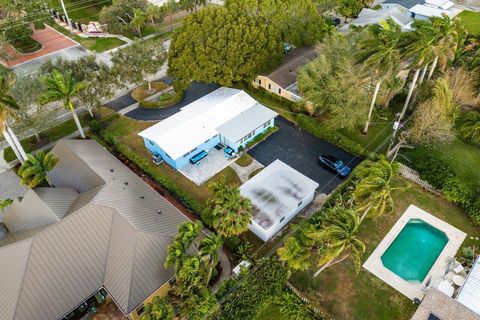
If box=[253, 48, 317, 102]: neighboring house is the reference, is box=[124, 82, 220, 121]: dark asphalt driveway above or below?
below

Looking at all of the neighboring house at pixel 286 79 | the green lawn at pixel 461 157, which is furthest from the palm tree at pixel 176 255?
the green lawn at pixel 461 157

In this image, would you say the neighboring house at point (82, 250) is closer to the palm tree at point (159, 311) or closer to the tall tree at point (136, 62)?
the palm tree at point (159, 311)

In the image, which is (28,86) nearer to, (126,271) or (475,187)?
(126,271)

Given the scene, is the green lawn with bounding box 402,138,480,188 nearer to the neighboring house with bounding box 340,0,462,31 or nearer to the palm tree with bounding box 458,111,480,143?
the palm tree with bounding box 458,111,480,143

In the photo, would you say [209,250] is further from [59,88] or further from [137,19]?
[137,19]

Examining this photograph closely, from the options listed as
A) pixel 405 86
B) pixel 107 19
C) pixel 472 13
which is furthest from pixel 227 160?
pixel 472 13

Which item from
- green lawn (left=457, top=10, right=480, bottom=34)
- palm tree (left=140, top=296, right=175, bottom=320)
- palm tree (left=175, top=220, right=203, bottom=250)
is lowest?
green lawn (left=457, top=10, right=480, bottom=34)

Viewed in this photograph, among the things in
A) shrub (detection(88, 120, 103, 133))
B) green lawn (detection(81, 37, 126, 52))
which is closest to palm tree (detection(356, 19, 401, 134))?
shrub (detection(88, 120, 103, 133))
